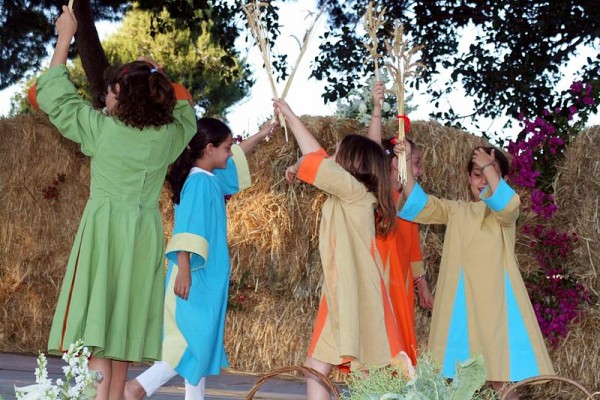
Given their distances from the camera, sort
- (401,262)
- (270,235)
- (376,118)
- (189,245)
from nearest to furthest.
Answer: (189,245) → (376,118) → (401,262) → (270,235)

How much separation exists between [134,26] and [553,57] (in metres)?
14.4

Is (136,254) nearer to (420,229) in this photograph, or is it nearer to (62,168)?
(420,229)

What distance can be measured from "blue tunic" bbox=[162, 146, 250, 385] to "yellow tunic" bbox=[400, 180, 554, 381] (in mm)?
993

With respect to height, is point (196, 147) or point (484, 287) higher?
point (196, 147)

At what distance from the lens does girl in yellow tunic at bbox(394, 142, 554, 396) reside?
182 inches

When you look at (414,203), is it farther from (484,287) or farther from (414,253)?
(414,253)

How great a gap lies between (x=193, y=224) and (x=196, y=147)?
0.51 meters

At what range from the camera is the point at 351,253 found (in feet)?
14.6

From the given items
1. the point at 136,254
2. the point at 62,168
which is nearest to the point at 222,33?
the point at 62,168

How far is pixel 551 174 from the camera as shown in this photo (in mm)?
6641

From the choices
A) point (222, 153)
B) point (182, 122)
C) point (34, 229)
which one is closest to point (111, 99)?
point (182, 122)

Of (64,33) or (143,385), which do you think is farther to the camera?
(143,385)

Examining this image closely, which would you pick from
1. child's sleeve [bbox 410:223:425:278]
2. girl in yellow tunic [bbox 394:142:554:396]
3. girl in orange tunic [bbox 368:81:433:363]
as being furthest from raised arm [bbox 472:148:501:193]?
child's sleeve [bbox 410:223:425:278]

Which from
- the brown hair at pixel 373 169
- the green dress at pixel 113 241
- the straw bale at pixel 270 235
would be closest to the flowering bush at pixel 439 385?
the green dress at pixel 113 241
